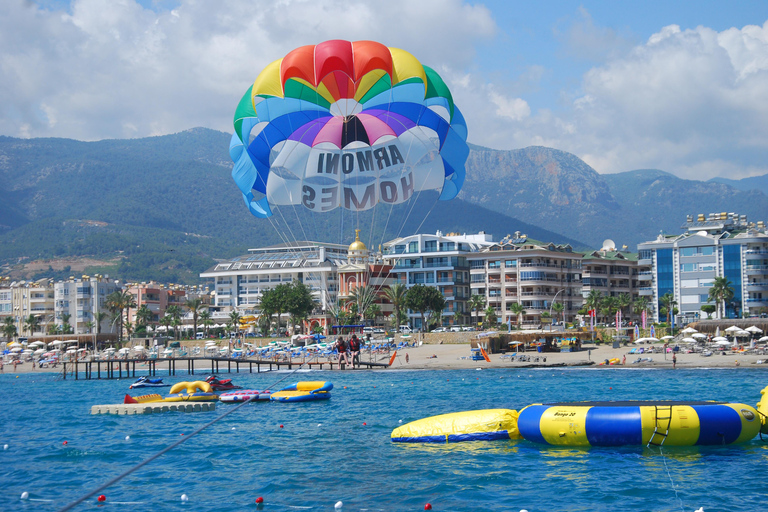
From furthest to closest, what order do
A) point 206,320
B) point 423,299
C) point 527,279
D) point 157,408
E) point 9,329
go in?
1. point 9,329
2. point 206,320
3. point 527,279
4. point 423,299
5. point 157,408

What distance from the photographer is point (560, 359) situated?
60.6 meters

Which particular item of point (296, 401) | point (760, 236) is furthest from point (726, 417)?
point (760, 236)

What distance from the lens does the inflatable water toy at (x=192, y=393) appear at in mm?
33906

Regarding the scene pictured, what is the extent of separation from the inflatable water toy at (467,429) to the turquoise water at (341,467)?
29 cm

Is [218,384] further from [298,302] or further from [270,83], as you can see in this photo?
[298,302]

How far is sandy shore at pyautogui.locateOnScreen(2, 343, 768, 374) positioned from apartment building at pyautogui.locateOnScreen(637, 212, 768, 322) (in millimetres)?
17613

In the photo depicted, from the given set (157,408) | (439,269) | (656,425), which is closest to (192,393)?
(157,408)

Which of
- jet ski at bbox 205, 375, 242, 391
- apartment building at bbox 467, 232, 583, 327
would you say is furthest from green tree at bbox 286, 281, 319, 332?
jet ski at bbox 205, 375, 242, 391

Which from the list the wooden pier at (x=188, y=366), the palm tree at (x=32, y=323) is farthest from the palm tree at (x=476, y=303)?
the palm tree at (x=32, y=323)

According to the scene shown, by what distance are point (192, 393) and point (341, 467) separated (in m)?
18.9

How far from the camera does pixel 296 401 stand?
3450 cm

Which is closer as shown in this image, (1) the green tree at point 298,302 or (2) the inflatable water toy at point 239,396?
(2) the inflatable water toy at point 239,396

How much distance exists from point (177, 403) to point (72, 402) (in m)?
10.9

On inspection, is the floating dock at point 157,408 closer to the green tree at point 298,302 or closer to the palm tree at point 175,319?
the green tree at point 298,302
